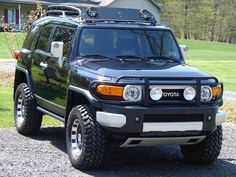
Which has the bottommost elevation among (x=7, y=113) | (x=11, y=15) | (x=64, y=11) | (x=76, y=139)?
(x=11, y=15)

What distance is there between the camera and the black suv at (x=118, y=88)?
5.96 meters

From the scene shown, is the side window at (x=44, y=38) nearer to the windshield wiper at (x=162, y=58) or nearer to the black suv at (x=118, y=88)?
the black suv at (x=118, y=88)

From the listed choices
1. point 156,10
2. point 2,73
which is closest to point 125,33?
point 2,73

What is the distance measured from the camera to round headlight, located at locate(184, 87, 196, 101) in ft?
20.2

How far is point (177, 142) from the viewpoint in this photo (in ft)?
20.8

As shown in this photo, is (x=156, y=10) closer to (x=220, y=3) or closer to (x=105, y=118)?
(x=220, y=3)

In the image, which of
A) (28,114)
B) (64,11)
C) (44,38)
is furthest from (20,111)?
(64,11)

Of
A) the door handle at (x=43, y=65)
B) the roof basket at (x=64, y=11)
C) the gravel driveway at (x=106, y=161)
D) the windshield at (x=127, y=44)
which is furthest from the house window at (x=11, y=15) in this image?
the windshield at (x=127, y=44)

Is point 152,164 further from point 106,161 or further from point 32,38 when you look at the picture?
point 32,38

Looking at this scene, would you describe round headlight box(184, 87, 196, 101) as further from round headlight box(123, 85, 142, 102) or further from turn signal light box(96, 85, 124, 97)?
turn signal light box(96, 85, 124, 97)

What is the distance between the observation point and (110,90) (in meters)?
5.95

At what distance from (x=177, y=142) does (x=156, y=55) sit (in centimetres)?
144

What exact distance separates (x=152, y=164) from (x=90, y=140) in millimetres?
1200

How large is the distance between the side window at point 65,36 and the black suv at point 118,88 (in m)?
0.02
